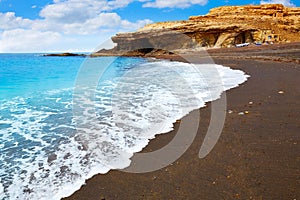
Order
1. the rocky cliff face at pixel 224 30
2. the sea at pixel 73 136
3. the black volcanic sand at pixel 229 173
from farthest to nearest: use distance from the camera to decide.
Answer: the rocky cliff face at pixel 224 30, the sea at pixel 73 136, the black volcanic sand at pixel 229 173

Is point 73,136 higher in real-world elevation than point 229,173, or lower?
higher

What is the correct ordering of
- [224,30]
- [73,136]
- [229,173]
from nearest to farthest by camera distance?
[229,173], [73,136], [224,30]

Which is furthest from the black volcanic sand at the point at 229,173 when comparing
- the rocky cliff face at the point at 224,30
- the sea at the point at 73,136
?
the rocky cliff face at the point at 224,30

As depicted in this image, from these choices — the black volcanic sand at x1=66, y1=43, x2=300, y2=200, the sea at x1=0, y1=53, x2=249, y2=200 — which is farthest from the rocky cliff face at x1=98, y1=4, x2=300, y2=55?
the black volcanic sand at x1=66, y1=43, x2=300, y2=200

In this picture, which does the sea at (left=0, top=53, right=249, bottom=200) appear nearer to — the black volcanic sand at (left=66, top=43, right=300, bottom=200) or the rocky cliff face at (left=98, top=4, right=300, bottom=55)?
the black volcanic sand at (left=66, top=43, right=300, bottom=200)

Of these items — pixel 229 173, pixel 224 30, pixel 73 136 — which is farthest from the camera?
pixel 224 30

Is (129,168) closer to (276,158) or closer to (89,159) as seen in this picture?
(89,159)

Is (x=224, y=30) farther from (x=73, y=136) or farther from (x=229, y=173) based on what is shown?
(x=229, y=173)

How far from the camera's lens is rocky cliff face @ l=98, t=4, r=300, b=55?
42906 millimetres

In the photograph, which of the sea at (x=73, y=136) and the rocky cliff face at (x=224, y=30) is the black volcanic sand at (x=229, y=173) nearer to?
the sea at (x=73, y=136)

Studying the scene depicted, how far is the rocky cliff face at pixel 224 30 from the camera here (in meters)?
42.9

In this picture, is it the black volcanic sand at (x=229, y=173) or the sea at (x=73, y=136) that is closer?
the black volcanic sand at (x=229, y=173)

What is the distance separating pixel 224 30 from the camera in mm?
44125

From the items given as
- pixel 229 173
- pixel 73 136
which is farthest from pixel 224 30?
pixel 229 173
